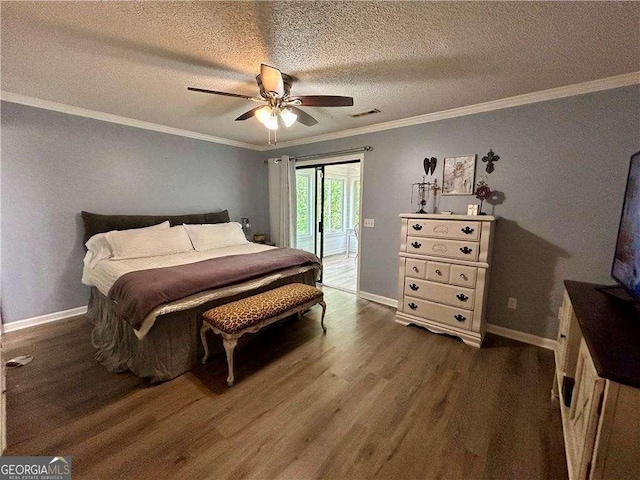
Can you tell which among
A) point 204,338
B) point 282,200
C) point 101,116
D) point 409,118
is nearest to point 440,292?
point 409,118

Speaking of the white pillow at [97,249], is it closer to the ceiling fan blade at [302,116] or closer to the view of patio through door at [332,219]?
the ceiling fan blade at [302,116]

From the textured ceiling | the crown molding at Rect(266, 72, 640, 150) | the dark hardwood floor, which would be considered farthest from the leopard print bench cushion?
the crown molding at Rect(266, 72, 640, 150)

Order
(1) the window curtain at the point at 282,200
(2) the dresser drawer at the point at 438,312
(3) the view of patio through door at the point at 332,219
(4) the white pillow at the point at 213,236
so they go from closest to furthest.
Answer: (2) the dresser drawer at the point at 438,312
(4) the white pillow at the point at 213,236
(1) the window curtain at the point at 282,200
(3) the view of patio through door at the point at 332,219

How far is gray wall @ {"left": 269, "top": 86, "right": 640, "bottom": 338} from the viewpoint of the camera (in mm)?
2164

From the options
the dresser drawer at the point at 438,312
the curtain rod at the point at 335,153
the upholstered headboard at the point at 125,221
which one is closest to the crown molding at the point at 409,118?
the curtain rod at the point at 335,153

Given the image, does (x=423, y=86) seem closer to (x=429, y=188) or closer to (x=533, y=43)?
(x=533, y=43)

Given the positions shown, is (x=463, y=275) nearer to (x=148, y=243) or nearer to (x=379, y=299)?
(x=379, y=299)

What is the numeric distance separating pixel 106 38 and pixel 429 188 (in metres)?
3.09

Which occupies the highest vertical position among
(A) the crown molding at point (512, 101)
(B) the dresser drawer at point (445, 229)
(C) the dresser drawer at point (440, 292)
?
(A) the crown molding at point (512, 101)

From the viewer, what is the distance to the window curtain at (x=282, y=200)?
14.4ft

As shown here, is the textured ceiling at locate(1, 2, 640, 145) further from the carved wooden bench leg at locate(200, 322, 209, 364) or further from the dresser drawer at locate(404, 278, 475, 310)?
the carved wooden bench leg at locate(200, 322, 209, 364)

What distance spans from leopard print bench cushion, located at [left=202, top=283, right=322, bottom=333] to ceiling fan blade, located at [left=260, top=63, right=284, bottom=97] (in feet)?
5.45

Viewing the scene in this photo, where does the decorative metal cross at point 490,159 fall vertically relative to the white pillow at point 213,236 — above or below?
above

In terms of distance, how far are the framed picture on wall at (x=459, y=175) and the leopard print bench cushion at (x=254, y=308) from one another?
1.94 metres
